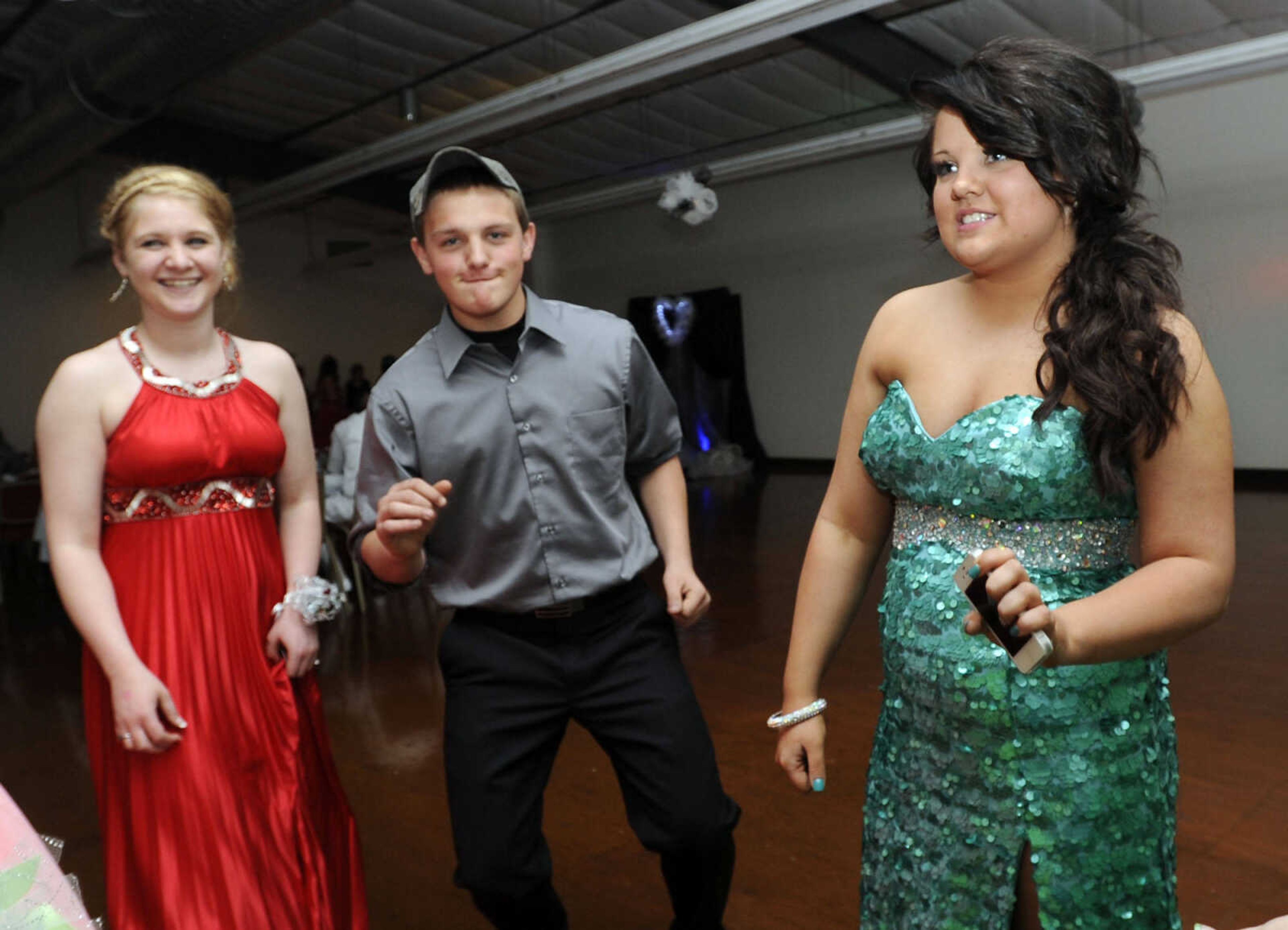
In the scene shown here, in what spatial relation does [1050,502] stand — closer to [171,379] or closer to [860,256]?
[171,379]

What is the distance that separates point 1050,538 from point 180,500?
1.43 metres

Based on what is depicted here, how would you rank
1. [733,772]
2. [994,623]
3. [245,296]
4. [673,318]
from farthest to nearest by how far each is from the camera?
[673,318], [245,296], [733,772], [994,623]

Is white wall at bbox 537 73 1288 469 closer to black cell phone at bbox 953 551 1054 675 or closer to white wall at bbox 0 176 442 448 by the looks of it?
white wall at bbox 0 176 442 448

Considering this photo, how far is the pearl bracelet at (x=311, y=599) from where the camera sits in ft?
6.57

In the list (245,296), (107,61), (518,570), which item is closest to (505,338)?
(518,570)

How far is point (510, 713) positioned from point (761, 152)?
9.32 m

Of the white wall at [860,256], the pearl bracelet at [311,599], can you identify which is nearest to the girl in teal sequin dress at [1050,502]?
the pearl bracelet at [311,599]

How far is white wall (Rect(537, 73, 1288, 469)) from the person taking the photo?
9219 millimetres

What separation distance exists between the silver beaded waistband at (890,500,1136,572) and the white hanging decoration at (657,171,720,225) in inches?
370

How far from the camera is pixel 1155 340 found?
3.97 ft

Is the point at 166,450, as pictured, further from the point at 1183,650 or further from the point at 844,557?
the point at 1183,650

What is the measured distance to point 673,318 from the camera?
1421cm

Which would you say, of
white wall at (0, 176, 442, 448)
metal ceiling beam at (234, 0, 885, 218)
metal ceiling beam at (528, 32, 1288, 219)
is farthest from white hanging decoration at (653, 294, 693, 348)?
metal ceiling beam at (234, 0, 885, 218)

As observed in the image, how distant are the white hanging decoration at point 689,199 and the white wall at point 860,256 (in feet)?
6.87
